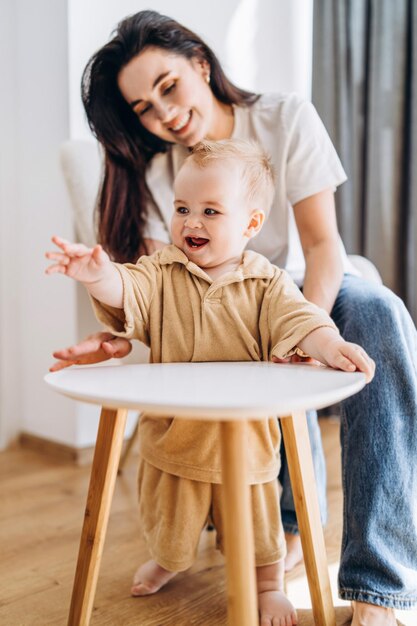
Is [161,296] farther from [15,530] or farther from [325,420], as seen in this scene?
[325,420]

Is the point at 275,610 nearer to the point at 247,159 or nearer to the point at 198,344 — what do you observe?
the point at 198,344

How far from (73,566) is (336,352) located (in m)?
0.69

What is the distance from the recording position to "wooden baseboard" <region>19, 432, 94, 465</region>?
6.06 feet

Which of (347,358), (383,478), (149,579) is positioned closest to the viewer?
(347,358)

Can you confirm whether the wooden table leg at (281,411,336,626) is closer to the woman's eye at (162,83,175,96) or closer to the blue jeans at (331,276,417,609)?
the blue jeans at (331,276,417,609)

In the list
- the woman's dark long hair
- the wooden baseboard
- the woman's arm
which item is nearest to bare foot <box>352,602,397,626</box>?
the woman's arm

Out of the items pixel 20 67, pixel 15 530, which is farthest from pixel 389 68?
pixel 15 530

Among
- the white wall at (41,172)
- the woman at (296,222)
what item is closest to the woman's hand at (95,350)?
the woman at (296,222)

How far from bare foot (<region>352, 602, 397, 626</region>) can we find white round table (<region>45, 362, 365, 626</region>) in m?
0.04

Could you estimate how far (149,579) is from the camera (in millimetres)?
1087

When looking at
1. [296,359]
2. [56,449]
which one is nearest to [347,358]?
[296,359]

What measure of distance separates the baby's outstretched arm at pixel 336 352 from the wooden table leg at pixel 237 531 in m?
0.21

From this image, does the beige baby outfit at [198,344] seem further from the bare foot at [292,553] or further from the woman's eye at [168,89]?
the woman's eye at [168,89]

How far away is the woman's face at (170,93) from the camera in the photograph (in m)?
1.24
